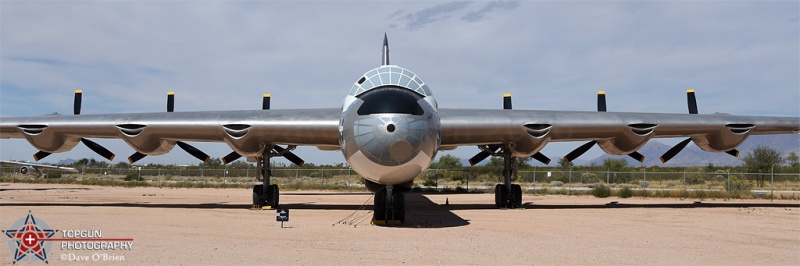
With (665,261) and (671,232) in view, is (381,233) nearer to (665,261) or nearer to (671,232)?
(665,261)

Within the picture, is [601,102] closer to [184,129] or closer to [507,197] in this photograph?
[507,197]

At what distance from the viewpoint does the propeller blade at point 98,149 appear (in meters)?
21.4

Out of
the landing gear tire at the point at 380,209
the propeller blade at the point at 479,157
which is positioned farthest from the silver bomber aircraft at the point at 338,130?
the landing gear tire at the point at 380,209

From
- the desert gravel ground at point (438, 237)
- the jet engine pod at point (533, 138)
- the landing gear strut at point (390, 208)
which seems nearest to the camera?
the desert gravel ground at point (438, 237)

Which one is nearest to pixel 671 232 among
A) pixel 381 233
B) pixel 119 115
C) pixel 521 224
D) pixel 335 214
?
pixel 521 224

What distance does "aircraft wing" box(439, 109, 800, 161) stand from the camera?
60.8 feet

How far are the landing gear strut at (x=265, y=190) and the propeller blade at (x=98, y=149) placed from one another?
19.8 feet

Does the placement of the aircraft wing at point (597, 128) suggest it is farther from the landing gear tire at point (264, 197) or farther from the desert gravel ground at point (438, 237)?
the landing gear tire at point (264, 197)

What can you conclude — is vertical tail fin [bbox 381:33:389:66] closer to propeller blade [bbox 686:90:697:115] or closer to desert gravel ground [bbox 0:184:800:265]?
desert gravel ground [bbox 0:184:800:265]

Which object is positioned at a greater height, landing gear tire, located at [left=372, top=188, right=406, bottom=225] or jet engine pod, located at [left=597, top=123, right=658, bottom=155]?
jet engine pod, located at [left=597, top=123, right=658, bottom=155]

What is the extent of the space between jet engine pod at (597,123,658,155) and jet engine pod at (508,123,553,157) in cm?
290

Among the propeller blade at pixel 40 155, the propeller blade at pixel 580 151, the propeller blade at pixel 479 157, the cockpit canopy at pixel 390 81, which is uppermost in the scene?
the cockpit canopy at pixel 390 81

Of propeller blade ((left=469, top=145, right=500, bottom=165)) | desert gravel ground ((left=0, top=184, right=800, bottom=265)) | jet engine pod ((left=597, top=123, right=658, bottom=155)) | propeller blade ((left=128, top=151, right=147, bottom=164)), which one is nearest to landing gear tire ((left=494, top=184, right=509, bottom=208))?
propeller blade ((left=469, top=145, right=500, bottom=165))

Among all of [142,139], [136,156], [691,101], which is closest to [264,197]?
[142,139]
